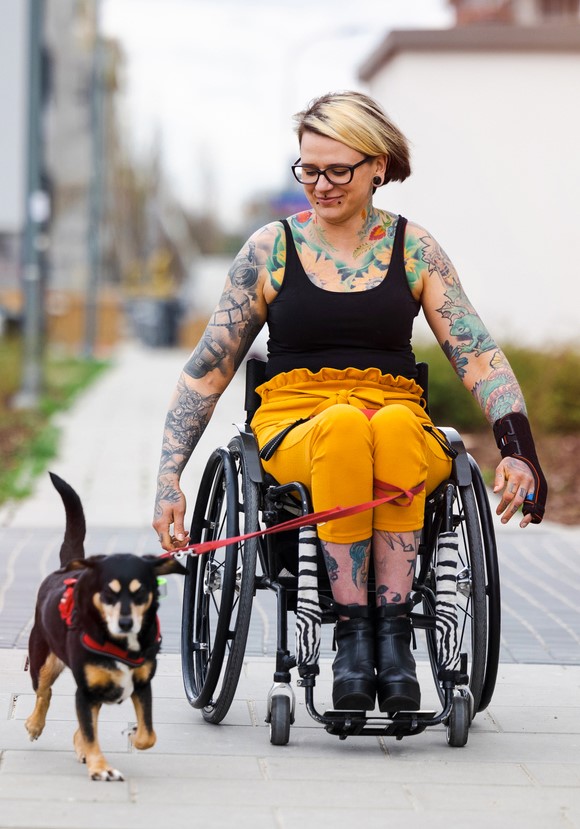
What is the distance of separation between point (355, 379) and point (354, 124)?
27.2 inches

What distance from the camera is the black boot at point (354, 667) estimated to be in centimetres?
367

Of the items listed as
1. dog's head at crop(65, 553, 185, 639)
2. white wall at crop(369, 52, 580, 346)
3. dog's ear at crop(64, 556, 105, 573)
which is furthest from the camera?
white wall at crop(369, 52, 580, 346)

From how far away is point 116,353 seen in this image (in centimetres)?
3462

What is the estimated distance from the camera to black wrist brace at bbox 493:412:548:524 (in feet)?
12.6

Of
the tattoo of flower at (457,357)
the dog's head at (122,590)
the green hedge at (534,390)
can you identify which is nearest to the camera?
the dog's head at (122,590)

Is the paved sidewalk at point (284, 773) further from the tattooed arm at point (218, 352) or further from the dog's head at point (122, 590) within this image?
the tattooed arm at point (218, 352)

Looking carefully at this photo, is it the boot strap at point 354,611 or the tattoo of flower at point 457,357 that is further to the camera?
the tattoo of flower at point 457,357

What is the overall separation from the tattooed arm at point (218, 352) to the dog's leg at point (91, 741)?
0.78 m

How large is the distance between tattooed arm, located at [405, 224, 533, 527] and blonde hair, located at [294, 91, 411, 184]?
0.26m

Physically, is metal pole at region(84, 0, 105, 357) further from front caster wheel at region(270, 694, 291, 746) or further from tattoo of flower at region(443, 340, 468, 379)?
front caster wheel at region(270, 694, 291, 746)

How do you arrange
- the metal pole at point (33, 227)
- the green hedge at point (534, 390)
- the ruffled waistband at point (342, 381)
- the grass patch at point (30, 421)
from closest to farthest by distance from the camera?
the ruffled waistband at point (342, 381) → the grass patch at point (30, 421) → the green hedge at point (534, 390) → the metal pole at point (33, 227)

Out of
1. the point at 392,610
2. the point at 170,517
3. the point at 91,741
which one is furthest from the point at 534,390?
the point at 91,741

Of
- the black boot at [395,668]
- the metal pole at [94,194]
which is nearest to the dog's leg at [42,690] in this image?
the black boot at [395,668]

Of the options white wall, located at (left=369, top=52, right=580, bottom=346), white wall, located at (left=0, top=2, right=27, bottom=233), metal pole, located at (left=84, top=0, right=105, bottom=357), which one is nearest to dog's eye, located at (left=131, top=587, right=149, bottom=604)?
white wall, located at (left=369, top=52, right=580, bottom=346)
